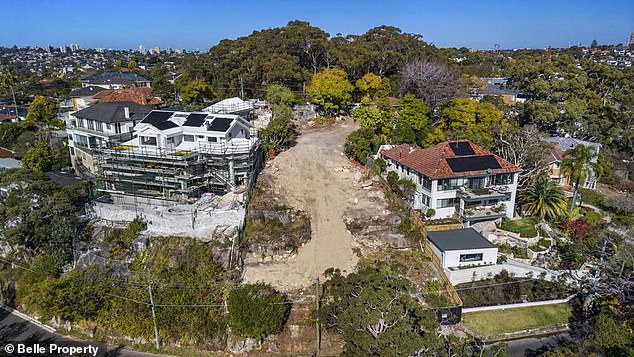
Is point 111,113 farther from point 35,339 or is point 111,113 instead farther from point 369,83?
point 369,83

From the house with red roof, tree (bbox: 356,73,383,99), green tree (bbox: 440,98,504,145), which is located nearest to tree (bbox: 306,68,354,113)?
tree (bbox: 356,73,383,99)

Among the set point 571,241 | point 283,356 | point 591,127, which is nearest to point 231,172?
point 283,356

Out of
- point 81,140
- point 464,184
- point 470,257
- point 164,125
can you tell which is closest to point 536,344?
point 470,257

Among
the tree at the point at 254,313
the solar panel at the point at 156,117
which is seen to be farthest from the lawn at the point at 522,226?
the solar panel at the point at 156,117

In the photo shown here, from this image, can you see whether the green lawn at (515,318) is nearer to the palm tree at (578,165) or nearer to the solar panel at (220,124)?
the palm tree at (578,165)

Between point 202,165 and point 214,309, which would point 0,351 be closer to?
point 214,309
